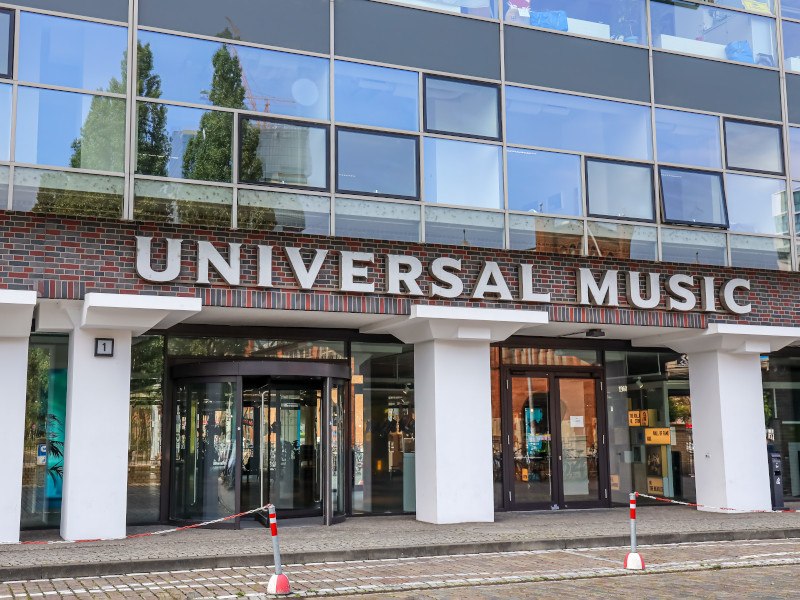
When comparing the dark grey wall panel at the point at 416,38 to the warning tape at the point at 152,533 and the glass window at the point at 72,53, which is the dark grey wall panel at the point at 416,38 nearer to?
the glass window at the point at 72,53

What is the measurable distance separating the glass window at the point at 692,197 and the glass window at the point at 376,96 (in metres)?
4.88

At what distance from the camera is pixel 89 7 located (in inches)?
544

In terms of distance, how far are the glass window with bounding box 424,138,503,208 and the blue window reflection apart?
6274 millimetres

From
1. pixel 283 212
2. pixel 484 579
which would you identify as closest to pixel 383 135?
pixel 283 212

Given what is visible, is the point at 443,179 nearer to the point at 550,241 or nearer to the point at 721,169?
the point at 550,241

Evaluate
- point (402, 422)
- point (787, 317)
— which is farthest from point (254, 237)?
point (787, 317)

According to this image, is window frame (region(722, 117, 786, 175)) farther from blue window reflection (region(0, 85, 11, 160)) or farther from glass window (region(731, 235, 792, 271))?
blue window reflection (region(0, 85, 11, 160))

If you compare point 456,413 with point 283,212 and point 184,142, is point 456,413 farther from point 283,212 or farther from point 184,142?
point 184,142

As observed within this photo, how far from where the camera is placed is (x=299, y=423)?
16.4 metres

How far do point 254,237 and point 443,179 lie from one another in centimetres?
334

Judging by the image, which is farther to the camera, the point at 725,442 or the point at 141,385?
the point at 725,442

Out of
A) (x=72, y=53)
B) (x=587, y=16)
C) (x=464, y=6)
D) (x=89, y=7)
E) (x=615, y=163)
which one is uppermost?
(x=587, y=16)

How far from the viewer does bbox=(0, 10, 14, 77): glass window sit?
43.5ft

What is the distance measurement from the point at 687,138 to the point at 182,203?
9.37m
